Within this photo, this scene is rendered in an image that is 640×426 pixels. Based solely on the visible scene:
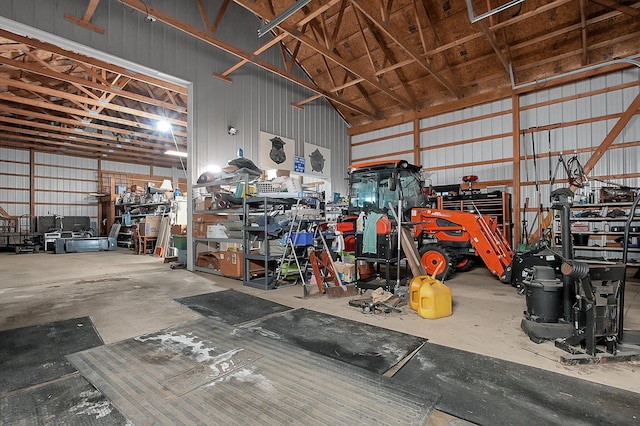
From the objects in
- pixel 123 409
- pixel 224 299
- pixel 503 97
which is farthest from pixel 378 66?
pixel 123 409

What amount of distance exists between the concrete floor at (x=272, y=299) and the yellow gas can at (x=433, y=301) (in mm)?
94

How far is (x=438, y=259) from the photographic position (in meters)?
5.48

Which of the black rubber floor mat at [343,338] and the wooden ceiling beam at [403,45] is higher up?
the wooden ceiling beam at [403,45]

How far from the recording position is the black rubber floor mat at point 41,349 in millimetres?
2039

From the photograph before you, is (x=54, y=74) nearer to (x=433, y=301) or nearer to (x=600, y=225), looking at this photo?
(x=433, y=301)

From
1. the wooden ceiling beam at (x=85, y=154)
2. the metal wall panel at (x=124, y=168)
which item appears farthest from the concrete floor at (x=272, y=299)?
the metal wall panel at (x=124, y=168)

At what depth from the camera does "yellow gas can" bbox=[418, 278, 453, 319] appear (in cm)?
323

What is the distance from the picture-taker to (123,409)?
166 centimetres

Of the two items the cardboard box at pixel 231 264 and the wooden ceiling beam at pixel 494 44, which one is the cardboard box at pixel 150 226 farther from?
the wooden ceiling beam at pixel 494 44

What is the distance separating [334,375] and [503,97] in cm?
921

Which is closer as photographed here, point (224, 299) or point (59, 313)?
point (59, 313)

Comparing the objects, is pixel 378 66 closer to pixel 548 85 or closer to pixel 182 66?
pixel 548 85

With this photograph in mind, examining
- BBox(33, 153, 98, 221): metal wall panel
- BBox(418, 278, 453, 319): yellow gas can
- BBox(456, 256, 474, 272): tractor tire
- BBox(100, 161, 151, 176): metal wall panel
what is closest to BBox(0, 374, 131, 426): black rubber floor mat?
BBox(418, 278, 453, 319): yellow gas can

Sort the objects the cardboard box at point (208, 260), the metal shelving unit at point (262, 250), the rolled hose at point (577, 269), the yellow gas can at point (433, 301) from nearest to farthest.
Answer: the rolled hose at point (577, 269), the yellow gas can at point (433, 301), the metal shelving unit at point (262, 250), the cardboard box at point (208, 260)
